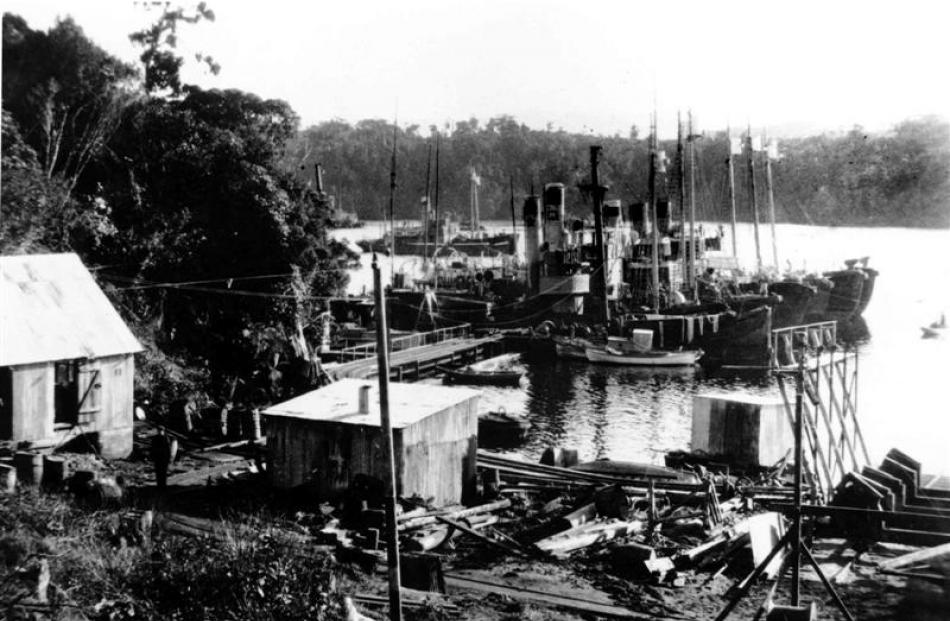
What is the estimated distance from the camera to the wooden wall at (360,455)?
55.1 feet

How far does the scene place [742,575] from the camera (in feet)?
48.0

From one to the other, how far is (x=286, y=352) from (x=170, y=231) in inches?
250

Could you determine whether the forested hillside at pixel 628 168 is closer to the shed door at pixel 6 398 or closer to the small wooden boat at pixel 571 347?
the small wooden boat at pixel 571 347

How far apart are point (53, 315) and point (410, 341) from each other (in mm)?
32120

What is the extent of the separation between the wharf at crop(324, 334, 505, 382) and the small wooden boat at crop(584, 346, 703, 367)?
697 centimetres

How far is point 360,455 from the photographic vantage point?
1684 cm

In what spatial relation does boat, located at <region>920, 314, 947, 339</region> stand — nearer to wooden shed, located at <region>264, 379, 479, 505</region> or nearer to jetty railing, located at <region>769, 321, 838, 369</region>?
jetty railing, located at <region>769, 321, 838, 369</region>

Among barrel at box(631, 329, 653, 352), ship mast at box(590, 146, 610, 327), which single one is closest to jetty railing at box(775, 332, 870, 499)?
barrel at box(631, 329, 653, 352)

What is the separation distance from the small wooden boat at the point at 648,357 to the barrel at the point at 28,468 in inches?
1600

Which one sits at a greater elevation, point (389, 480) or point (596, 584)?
point (389, 480)

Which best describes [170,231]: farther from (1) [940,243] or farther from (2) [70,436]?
(1) [940,243]

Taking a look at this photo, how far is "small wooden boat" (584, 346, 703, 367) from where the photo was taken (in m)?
52.2

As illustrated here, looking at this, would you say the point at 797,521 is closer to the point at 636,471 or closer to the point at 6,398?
the point at 636,471

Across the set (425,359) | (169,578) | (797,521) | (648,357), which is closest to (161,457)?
(169,578)
